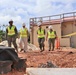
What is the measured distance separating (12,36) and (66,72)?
26.1 feet

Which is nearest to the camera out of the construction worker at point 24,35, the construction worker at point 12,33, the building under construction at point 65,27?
the construction worker at point 12,33

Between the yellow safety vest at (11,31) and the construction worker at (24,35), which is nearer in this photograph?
the yellow safety vest at (11,31)

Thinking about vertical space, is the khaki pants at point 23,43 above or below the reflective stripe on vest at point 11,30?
below

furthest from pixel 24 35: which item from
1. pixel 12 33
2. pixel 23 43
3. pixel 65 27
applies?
pixel 65 27

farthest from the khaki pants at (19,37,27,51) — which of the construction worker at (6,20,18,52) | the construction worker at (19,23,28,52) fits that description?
the construction worker at (6,20,18,52)

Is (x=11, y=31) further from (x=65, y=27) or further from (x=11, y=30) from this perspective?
(x=65, y=27)

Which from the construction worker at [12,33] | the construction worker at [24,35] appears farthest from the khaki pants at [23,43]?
the construction worker at [12,33]

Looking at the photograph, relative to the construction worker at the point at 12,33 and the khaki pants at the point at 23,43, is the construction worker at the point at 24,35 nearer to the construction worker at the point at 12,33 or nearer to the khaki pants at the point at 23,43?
the khaki pants at the point at 23,43

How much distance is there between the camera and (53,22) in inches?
1172

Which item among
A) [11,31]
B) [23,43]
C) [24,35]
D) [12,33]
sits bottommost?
[23,43]

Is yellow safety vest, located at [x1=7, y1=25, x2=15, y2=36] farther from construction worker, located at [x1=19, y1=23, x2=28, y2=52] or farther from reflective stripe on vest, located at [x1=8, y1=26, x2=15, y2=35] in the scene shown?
construction worker, located at [x1=19, y1=23, x2=28, y2=52]

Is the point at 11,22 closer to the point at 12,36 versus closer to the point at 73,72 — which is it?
the point at 12,36

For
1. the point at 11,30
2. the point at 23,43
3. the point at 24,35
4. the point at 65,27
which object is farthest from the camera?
the point at 65,27

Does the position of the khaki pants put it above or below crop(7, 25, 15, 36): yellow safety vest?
below
